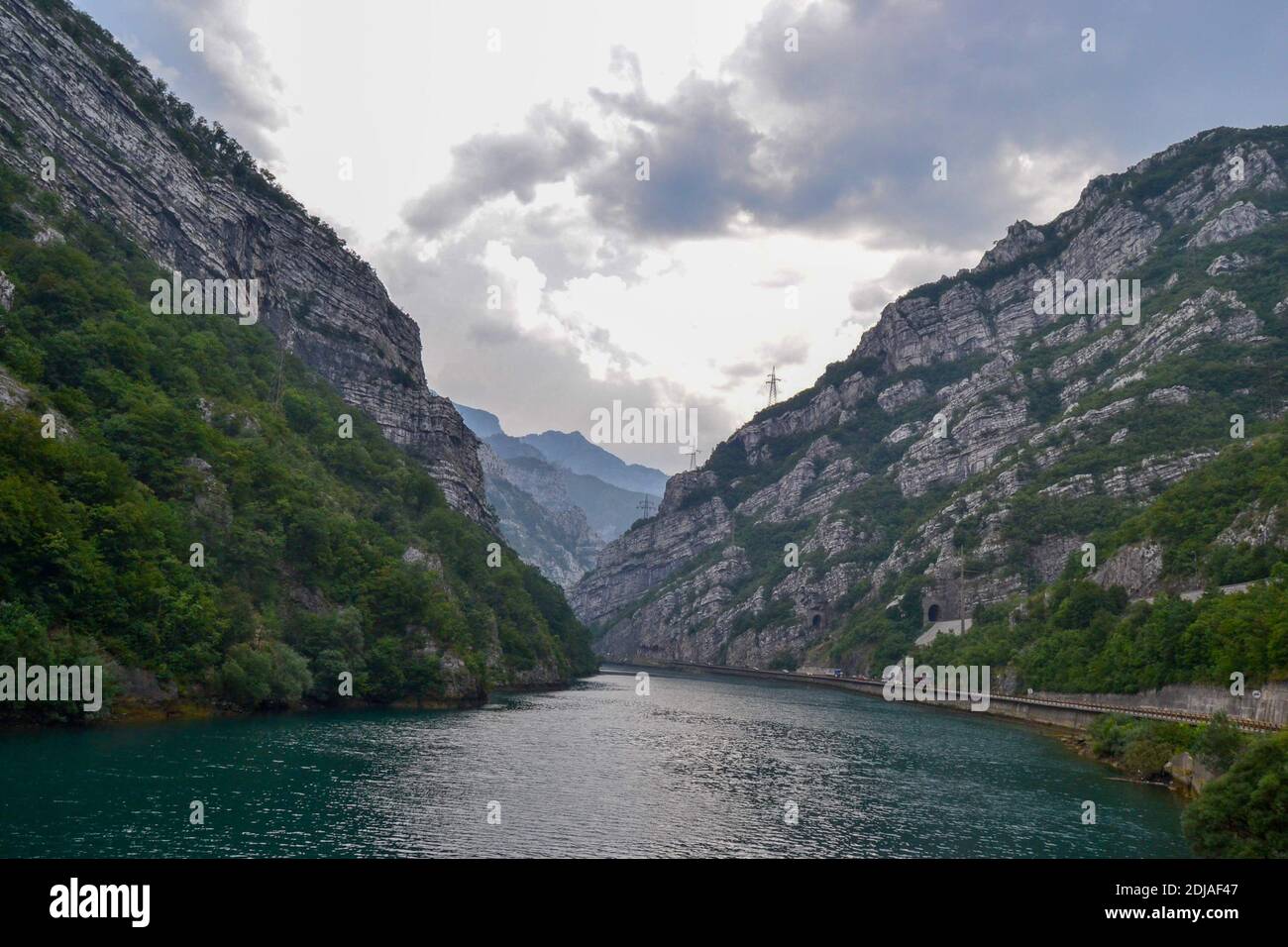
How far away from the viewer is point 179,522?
8994 cm

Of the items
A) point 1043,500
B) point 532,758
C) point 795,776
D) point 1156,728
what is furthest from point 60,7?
point 1043,500

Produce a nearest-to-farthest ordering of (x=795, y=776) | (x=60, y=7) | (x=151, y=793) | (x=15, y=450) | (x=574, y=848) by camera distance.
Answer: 1. (x=574, y=848)
2. (x=151, y=793)
3. (x=795, y=776)
4. (x=15, y=450)
5. (x=60, y=7)

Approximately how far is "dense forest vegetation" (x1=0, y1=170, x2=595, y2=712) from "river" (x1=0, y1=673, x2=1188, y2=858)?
31.2 feet

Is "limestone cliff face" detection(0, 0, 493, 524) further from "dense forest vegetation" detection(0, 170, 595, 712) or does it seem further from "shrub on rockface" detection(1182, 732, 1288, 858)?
"shrub on rockface" detection(1182, 732, 1288, 858)

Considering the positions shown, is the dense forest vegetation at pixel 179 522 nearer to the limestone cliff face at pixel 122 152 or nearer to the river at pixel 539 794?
the river at pixel 539 794

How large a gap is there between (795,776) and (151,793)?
4463 centimetres

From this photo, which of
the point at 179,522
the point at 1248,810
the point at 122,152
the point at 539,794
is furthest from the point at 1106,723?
the point at 122,152

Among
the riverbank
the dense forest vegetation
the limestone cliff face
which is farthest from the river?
the limestone cliff face

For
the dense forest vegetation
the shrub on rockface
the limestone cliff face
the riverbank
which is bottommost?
the riverbank

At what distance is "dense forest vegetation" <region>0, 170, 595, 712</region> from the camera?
73312 millimetres

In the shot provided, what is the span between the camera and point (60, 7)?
152875mm

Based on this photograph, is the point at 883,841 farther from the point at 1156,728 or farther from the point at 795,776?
the point at 1156,728

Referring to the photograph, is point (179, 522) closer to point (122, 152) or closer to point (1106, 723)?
point (122, 152)

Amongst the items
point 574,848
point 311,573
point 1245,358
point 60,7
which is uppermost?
point 60,7
